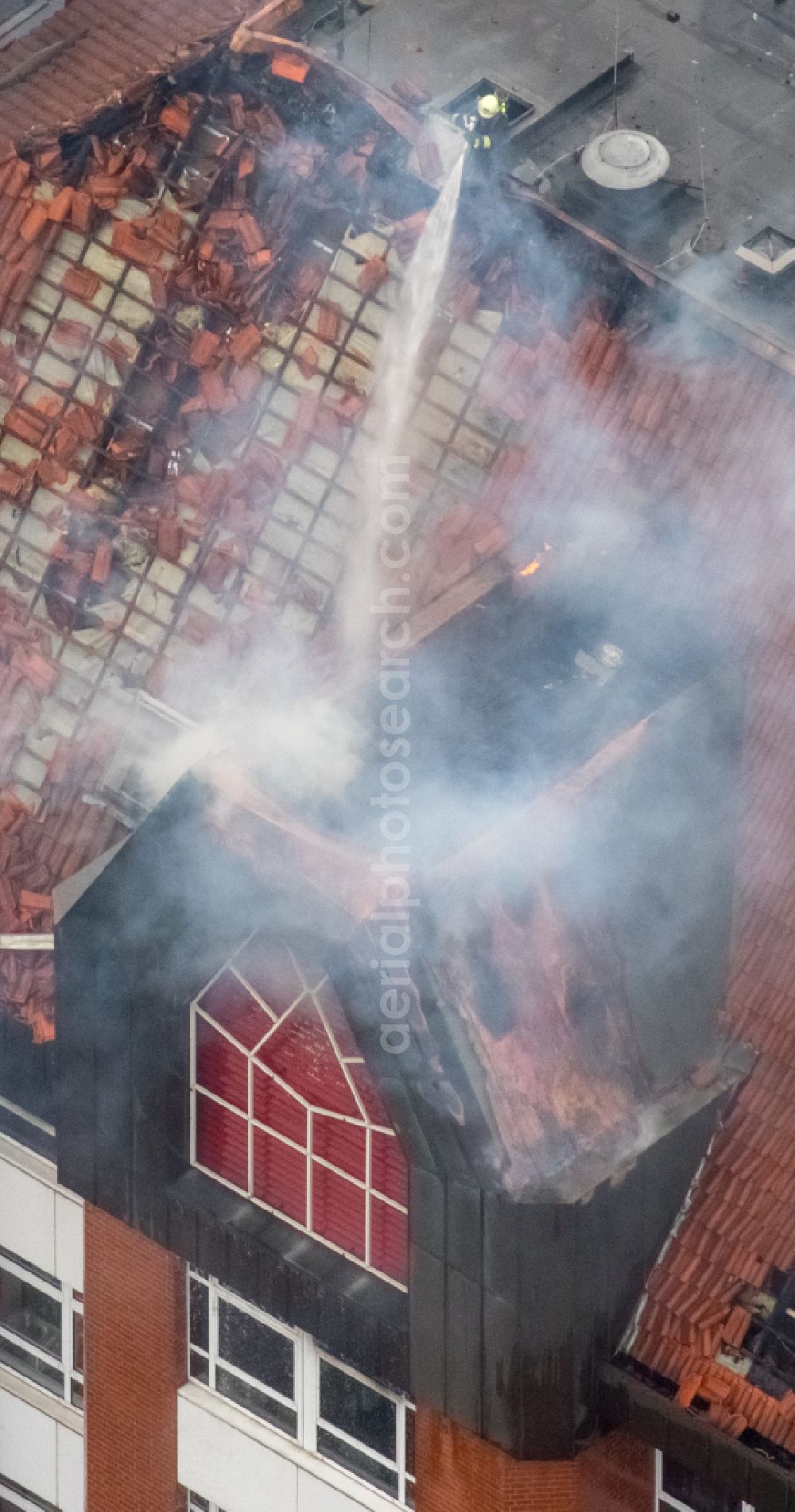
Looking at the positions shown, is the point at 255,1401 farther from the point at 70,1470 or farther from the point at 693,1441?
the point at 693,1441

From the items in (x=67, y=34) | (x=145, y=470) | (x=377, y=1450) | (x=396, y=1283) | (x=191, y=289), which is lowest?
(x=377, y=1450)

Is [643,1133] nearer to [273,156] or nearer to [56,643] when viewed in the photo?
[56,643]

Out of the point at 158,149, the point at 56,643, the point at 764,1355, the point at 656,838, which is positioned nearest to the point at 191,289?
the point at 158,149

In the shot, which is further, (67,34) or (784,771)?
(67,34)

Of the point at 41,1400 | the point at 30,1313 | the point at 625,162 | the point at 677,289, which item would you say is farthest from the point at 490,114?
the point at 41,1400

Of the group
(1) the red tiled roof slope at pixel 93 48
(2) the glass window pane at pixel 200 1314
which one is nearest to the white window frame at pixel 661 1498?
(2) the glass window pane at pixel 200 1314

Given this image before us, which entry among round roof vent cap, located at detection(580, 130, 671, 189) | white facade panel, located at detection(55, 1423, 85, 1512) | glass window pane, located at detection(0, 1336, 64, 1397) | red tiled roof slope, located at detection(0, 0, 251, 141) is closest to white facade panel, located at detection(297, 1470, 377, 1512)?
white facade panel, located at detection(55, 1423, 85, 1512)
